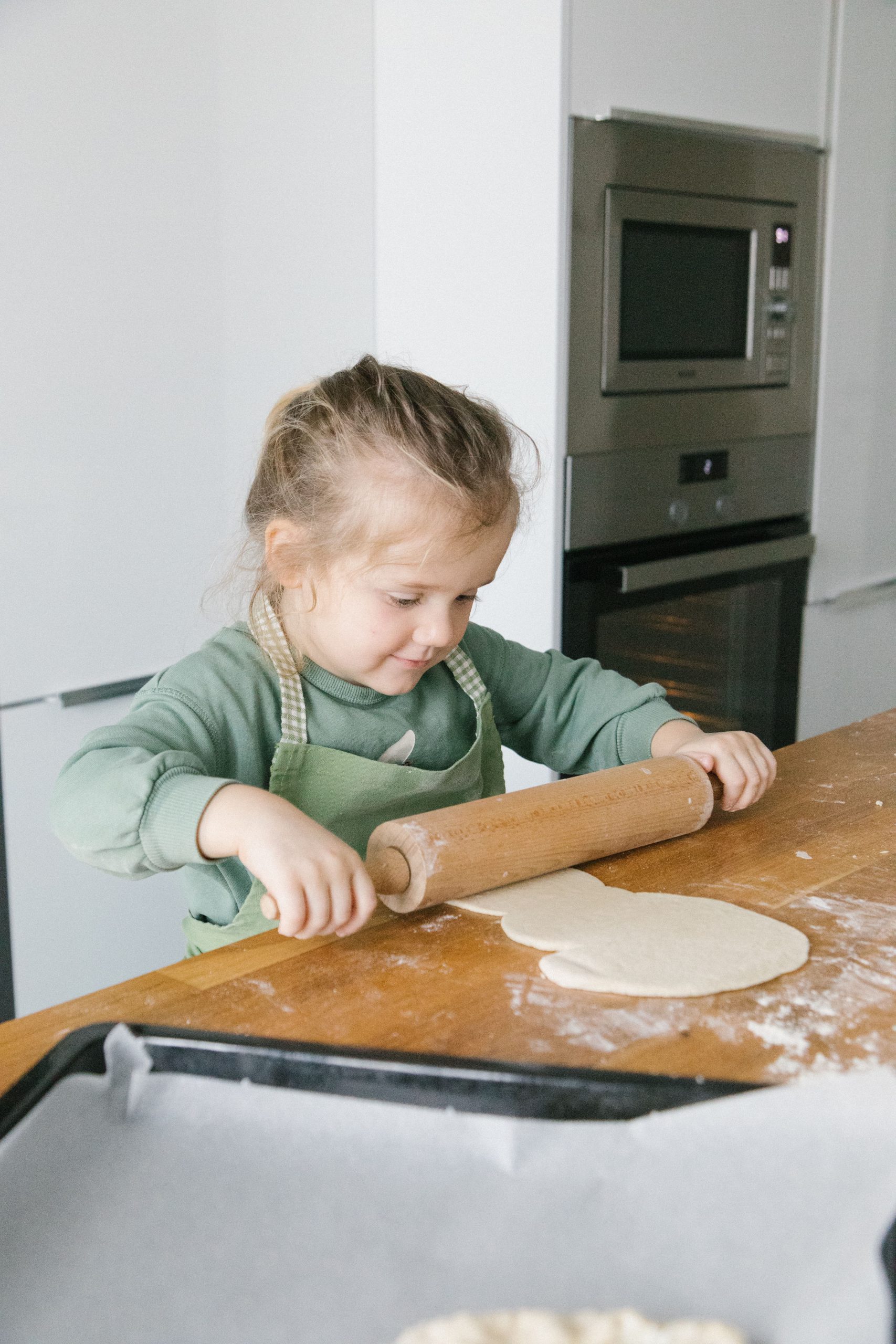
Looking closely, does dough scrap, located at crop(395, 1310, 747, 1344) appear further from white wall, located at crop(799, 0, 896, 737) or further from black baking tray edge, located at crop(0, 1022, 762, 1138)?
white wall, located at crop(799, 0, 896, 737)

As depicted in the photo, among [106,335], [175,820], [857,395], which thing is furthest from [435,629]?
[857,395]

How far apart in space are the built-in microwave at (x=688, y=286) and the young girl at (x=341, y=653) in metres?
0.85

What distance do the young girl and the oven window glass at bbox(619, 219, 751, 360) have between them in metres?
0.94

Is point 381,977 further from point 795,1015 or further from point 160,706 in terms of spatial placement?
point 160,706

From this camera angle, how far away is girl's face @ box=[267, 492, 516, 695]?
970 mm

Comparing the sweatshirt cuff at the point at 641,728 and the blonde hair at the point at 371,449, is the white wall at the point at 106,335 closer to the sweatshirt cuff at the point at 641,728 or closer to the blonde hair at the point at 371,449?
the blonde hair at the point at 371,449

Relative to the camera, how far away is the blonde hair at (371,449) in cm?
99

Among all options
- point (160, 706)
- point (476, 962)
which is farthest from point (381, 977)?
point (160, 706)

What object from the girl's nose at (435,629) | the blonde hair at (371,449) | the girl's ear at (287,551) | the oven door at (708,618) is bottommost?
the oven door at (708,618)

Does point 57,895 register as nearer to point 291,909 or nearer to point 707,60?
point 291,909

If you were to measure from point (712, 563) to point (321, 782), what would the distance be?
4.02ft

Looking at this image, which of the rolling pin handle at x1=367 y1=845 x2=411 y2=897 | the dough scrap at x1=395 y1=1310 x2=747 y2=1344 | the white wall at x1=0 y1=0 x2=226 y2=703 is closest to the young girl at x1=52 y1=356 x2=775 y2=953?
the rolling pin handle at x1=367 y1=845 x2=411 y2=897

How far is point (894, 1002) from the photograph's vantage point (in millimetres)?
697

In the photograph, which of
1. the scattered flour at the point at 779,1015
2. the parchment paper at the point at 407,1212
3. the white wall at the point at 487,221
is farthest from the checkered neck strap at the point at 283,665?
the white wall at the point at 487,221
